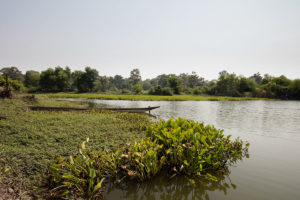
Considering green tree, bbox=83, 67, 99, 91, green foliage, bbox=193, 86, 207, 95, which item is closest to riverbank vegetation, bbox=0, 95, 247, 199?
green foliage, bbox=193, 86, 207, 95

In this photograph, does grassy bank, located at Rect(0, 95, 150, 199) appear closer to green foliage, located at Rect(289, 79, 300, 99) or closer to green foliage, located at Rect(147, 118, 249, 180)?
green foliage, located at Rect(147, 118, 249, 180)

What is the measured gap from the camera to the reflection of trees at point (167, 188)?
4.01m

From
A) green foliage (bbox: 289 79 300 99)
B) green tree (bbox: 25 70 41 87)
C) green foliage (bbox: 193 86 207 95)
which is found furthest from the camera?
green tree (bbox: 25 70 41 87)

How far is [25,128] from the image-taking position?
22.5 feet

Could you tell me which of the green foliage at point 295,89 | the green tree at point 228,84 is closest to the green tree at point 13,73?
the green tree at point 228,84

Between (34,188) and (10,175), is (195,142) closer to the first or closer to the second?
(34,188)

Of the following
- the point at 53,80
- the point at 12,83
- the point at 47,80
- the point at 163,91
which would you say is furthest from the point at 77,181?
the point at 47,80

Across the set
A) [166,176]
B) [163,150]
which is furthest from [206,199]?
[163,150]

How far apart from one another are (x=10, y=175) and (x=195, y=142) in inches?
196

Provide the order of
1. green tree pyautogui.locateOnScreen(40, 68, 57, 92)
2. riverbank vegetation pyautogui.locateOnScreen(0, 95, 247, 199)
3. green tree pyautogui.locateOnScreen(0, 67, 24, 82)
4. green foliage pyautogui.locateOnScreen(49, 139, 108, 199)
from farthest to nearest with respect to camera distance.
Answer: green tree pyautogui.locateOnScreen(0, 67, 24, 82), green tree pyautogui.locateOnScreen(40, 68, 57, 92), riverbank vegetation pyautogui.locateOnScreen(0, 95, 247, 199), green foliage pyautogui.locateOnScreen(49, 139, 108, 199)

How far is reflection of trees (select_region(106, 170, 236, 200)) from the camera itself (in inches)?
158

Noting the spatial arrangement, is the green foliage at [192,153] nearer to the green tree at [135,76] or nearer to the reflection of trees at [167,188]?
the reflection of trees at [167,188]

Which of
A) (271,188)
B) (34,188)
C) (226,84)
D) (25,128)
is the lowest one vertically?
(271,188)

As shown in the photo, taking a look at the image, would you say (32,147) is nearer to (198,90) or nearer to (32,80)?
(198,90)
